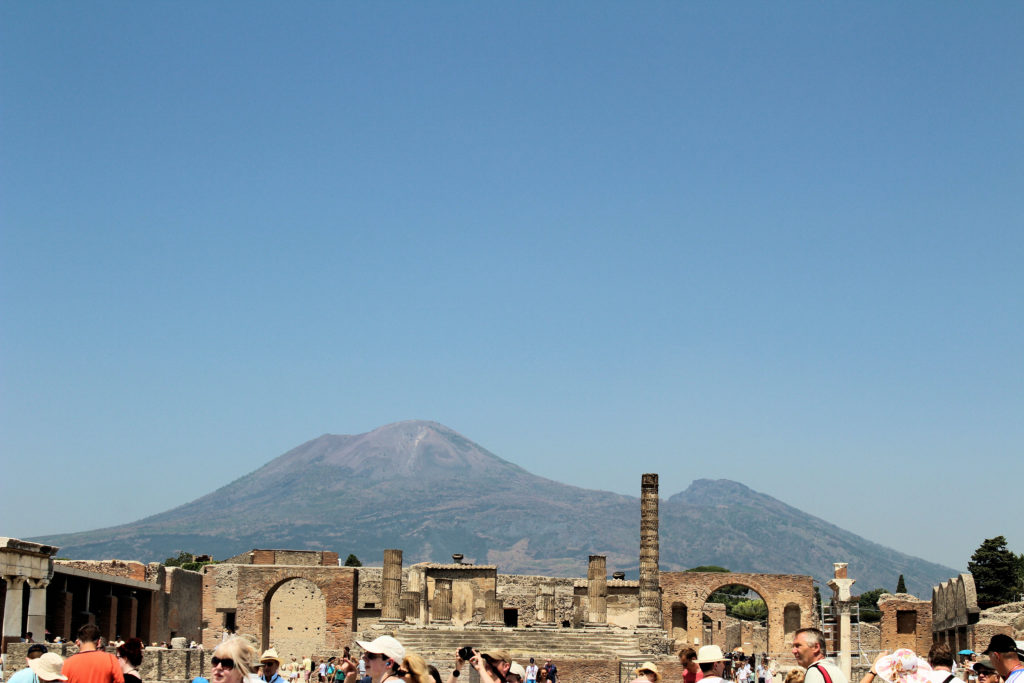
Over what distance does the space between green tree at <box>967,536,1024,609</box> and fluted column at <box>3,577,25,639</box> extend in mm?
52990

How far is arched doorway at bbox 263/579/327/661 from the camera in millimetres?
52219

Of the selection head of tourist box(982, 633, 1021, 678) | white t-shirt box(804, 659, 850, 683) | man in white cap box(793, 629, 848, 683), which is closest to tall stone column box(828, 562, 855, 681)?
head of tourist box(982, 633, 1021, 678)

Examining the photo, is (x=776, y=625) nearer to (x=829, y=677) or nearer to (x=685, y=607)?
(x=685, y=607)

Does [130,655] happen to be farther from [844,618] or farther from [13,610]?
[844,618]

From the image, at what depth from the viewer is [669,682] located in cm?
3031

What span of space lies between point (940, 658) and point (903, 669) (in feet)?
2.94

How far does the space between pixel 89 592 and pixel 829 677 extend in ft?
110

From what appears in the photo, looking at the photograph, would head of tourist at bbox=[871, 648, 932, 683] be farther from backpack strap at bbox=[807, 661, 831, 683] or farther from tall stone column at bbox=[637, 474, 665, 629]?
tall stone column at bbox=[637, 474, 665, 629]

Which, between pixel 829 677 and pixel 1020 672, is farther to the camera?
pixel 1020 672

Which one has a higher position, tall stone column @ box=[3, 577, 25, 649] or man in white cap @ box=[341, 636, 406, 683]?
man in white cap @ box=[341, 636, 406, 683]

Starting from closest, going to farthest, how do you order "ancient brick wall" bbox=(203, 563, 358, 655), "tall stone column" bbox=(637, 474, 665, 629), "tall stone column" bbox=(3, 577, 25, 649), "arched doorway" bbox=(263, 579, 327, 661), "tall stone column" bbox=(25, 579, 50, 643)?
"tall stone column" bbox=(3, 577, 25, 649), "tall stone column" bbox=(25, 579, 50, 643), "tall stone column" bbox=(637, 474, 665, 629), "ancient brick wall" bbox=(203, 563, 358, 655), "arched doorway" bbox=(263, 579, 327, 661)

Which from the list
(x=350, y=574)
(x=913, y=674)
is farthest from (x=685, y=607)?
(x=913, y=674)

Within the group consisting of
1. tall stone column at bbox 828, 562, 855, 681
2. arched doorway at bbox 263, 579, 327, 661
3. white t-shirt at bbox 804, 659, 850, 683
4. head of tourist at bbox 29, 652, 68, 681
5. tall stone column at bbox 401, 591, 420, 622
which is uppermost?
white t-shirt at bbox 804, 659, 850, 683

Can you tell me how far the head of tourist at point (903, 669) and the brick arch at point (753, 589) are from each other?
1762 inches
